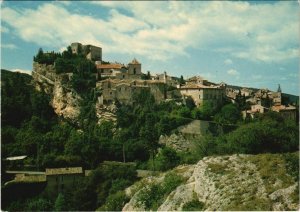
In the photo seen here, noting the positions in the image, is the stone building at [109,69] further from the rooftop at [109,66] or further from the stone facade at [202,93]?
the stone facade at [202,93]

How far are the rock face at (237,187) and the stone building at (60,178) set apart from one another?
52.8ft

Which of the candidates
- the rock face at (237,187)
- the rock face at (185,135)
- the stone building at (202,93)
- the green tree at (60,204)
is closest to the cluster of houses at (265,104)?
the stone building at (202,93)

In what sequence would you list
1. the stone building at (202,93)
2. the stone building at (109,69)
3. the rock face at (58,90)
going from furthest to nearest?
the stone building at (109,69) → the stone building at (202,93) → the rock face at (58,90)

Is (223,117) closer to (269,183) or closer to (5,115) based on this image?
(5,115)

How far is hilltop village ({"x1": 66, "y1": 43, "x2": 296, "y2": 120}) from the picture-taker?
167ft

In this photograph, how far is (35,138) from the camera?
42562 mm

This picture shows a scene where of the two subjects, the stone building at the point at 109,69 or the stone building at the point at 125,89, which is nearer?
the stone building at the point at 125,89

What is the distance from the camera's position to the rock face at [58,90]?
5166cm

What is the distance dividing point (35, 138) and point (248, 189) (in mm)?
29788

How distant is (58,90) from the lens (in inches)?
2095

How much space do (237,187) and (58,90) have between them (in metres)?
39.2

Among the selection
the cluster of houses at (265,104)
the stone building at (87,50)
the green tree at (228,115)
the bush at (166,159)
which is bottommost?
the bush at (166,159)

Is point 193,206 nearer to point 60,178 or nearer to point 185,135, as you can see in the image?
point 60,178

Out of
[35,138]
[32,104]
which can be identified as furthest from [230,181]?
[32,104]
